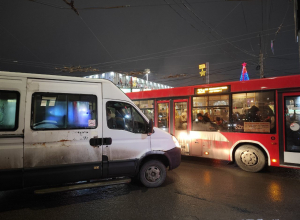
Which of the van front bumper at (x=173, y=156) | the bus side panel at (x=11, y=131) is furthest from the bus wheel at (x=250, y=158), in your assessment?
the bus side panel at (x=11, y=131)

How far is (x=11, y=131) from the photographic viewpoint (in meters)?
3.84

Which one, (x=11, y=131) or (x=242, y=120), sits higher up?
(x=242, y=120)

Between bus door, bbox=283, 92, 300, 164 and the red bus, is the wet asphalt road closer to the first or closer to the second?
bus door, bbox=283, 92, 300, 164

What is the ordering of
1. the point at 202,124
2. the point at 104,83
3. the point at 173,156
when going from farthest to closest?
the point at 202,124
the point at 173,156
the point at 104,83

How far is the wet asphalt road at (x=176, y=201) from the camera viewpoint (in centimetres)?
370

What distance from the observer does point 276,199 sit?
173 inches

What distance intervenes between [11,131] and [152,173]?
3406 millimetres

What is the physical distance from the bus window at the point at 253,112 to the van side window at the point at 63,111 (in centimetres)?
508

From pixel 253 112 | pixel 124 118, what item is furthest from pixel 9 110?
pixel 253 112

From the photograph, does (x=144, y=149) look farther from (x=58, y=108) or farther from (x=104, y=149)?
(x=58, y=108)

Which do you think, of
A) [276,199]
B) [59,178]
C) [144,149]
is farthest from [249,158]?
[59,178]

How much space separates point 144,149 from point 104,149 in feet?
3.40

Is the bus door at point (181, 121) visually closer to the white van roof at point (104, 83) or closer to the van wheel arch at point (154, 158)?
the van wheel arch at point (154, 158)

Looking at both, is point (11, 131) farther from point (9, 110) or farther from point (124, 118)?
point (124, 118)
